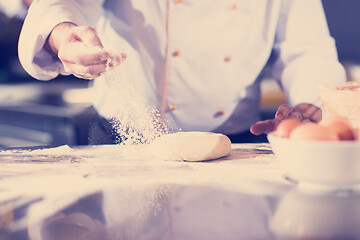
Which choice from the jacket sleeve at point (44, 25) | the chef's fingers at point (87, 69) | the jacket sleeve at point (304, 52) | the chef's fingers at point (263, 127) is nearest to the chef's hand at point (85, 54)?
the chef's fingers at point (87, 69)

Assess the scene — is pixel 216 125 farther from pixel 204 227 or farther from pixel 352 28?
pixel 204 227

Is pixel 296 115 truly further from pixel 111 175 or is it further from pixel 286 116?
pixel 111 175

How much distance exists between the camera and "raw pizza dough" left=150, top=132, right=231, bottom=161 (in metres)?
0.81

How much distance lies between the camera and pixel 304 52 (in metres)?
1.47

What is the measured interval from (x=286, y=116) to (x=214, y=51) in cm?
61

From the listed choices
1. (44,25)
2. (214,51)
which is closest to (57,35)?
(44,25)

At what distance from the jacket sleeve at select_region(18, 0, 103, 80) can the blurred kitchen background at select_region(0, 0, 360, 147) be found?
151 millimetres

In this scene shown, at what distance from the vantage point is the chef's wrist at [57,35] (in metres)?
1.12

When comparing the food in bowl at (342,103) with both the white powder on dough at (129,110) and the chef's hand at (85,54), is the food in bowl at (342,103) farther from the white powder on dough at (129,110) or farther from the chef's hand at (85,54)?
the white powder on dough at (129,110)

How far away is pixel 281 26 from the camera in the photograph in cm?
150

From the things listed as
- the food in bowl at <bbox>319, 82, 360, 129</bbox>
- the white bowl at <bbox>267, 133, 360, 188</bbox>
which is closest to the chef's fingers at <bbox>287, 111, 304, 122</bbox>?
the food in bowl at <bbox>319, 82, 360, 129</bbox>

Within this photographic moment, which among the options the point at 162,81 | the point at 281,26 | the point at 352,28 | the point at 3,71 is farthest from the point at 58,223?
the point at 3,71

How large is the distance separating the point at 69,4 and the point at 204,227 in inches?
38.6

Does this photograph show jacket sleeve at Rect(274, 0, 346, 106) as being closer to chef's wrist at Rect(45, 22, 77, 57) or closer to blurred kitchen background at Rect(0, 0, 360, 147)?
blurred kitchen background at Rect(0, 0, 360, 147)
